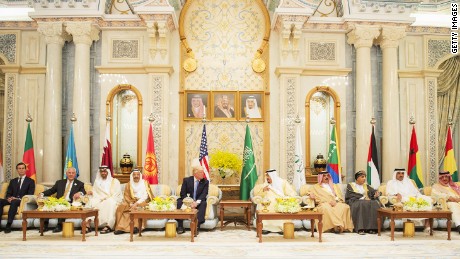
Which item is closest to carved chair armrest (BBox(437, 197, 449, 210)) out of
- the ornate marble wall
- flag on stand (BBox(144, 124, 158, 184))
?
the ornate marble wall

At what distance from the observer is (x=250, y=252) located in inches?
291

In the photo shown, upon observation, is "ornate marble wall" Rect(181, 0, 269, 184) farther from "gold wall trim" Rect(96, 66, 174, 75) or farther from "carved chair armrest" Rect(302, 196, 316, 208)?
"carved chair armrest" Rect(302, 196, 316, 208)

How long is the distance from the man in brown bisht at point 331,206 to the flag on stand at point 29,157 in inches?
201

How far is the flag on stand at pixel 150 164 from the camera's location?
413 inches

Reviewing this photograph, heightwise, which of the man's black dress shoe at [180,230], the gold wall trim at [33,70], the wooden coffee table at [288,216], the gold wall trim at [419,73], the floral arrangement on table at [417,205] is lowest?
the man's black dress shoe at [180,230]

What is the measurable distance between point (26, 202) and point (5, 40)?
3778mm

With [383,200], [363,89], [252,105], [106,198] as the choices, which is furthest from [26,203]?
[363,89]

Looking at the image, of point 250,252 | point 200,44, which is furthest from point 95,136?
point 250,252

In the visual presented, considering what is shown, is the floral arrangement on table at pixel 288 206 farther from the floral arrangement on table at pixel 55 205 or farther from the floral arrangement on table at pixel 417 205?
the floral arrangement on table at pixel 55 205

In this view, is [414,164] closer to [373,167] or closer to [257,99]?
[373,167]

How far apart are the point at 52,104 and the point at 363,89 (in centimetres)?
591

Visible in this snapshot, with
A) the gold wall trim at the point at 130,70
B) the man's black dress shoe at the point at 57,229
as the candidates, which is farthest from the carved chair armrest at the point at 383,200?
the man's black dress shoe at the point at 57,229

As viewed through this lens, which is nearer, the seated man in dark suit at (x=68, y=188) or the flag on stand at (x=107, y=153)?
the seated man in dark suit at (x=68, y=188)

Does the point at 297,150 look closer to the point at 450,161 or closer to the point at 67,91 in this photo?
the point at 450,161
